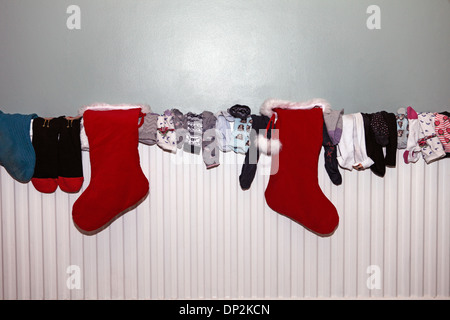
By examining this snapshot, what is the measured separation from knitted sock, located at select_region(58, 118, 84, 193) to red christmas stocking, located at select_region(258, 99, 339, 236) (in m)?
0.85

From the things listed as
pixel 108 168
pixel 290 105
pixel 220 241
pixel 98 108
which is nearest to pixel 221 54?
pixel 290 105

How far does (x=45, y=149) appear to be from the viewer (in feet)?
4.44

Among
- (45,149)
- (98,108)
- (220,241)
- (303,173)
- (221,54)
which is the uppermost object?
(221,54)

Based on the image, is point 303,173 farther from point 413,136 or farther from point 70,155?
point 70,155

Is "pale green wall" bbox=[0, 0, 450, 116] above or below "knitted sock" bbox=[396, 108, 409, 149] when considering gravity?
above

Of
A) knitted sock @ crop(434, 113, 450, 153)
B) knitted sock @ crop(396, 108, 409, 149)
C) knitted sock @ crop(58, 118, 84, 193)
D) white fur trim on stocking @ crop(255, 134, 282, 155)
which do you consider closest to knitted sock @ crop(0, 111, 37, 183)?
knitted sock @ crop(58, 118, 84, 193)

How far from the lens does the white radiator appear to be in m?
1.43

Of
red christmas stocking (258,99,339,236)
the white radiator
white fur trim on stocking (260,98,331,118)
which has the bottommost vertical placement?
the white radiator

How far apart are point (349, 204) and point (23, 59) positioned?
1624 millimetres

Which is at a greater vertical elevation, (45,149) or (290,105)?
(290,105)

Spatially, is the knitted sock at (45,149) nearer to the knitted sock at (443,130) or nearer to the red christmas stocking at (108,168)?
the red christmas stocking at (108,168)

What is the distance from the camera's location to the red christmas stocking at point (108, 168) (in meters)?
1.29

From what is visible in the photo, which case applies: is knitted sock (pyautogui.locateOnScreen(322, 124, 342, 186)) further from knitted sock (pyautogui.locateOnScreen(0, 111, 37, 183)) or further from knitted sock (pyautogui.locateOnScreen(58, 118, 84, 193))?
knitted sock (pyautogui.locateOnScreen(0, 111, 37, 183))

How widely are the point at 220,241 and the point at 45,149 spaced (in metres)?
0.85
